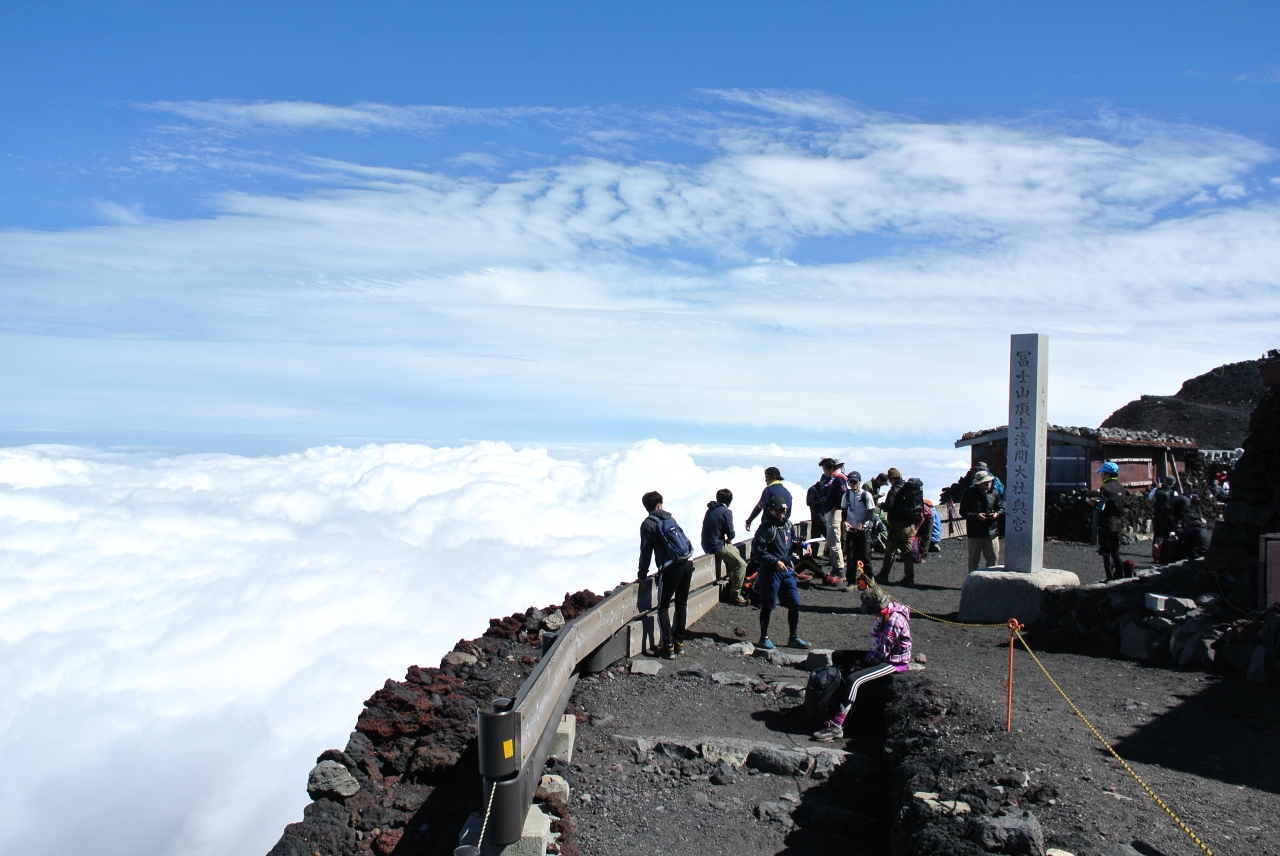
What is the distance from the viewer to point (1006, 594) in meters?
12.3

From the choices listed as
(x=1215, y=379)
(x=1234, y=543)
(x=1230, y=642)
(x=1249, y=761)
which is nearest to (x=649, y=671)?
(x=1249, y=761)

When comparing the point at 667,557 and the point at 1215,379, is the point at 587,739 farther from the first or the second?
the point at 1215,379

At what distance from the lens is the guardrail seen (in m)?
5.09

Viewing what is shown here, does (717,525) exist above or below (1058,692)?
above

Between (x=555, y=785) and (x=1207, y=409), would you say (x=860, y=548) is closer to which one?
(x=555, y=785)

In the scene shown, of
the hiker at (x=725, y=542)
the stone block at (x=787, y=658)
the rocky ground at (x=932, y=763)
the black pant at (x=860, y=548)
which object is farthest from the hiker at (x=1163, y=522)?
the stone block at (x=787, y=658)

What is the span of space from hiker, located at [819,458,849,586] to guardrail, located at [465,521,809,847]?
4.14m

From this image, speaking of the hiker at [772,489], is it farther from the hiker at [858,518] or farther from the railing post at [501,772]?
the railing post at [501,772]

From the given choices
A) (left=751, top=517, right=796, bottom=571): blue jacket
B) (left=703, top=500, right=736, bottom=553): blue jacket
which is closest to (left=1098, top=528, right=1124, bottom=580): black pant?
(left=703, top=500, right=736, bottom=553): blue jacket

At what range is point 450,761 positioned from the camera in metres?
7.83

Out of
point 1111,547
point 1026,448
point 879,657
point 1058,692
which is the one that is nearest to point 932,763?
point 879,657

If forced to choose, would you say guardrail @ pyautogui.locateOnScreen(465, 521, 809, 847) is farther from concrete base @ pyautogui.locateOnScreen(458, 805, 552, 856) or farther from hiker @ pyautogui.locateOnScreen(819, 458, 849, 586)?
hiker @ pyautogui.locateOnScreen(819, 458, 849, 586)

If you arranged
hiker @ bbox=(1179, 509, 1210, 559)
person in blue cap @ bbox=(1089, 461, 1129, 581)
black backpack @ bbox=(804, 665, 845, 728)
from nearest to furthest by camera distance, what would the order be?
black backpack @ bbox=(804, 665, 845, 728)
person in blue cap @ bbox=(1089, 461, 1129, 581)
hiker @ bbox=(1179, 509, 1210, 559)

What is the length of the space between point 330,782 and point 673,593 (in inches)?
164
